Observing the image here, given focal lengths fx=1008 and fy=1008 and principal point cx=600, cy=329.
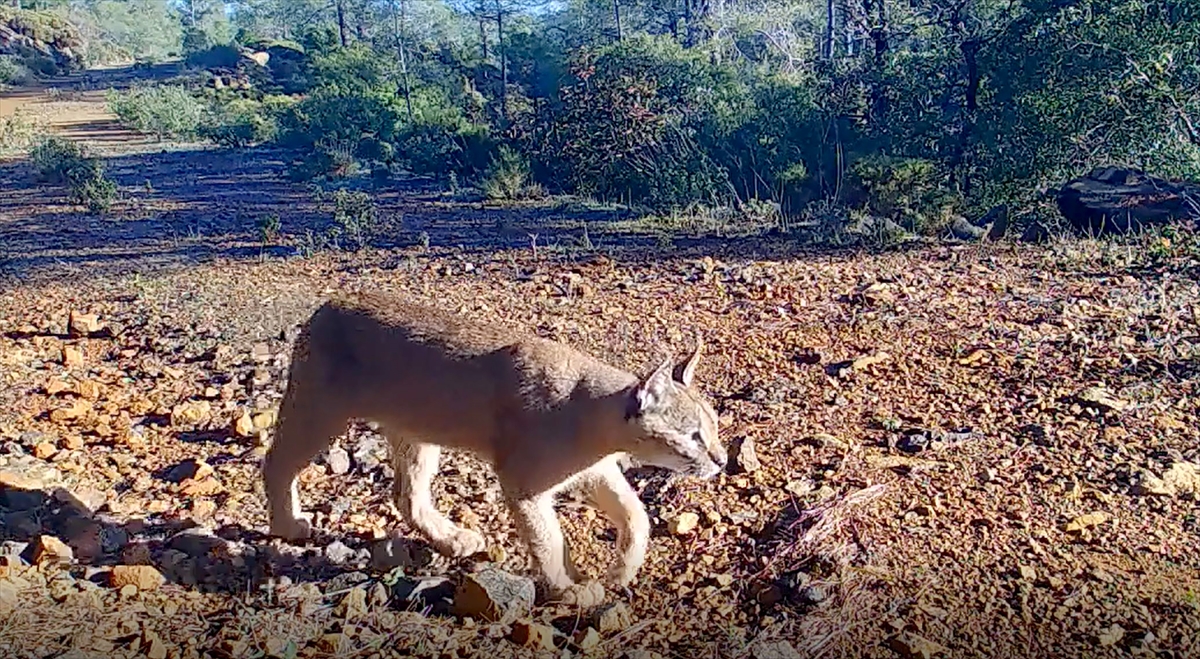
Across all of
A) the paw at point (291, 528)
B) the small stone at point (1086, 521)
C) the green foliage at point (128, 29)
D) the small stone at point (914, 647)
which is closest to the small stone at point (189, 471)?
the paw at point (291, 528)

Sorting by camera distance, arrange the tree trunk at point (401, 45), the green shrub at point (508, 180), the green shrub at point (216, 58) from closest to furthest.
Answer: the green shrub at point (508, 180) < the tree trunk at point (401, 45) < the green shrub at point (216, 58)

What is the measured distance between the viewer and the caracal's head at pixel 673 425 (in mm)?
3391

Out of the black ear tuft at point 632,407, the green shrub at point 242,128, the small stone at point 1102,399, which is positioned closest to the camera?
the black ear tuft at point 632,407

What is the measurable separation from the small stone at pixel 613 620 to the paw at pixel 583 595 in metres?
0.09

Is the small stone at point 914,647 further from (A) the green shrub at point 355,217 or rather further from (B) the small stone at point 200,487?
(A) the green shrub at point 355,217

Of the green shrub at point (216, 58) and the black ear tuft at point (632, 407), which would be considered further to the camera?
the green shrub at point (216, 58)

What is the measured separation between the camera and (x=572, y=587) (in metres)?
3.51

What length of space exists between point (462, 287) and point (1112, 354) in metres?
4.66

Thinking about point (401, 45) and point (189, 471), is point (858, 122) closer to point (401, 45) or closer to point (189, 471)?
point (189, 471)

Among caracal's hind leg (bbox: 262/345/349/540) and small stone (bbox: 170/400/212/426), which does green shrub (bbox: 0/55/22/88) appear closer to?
small stone (bbox: 170/400/212/426)

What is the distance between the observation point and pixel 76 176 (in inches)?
562

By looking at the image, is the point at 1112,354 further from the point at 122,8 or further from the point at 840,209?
the point at 122,8

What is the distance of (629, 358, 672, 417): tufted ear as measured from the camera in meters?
3.35

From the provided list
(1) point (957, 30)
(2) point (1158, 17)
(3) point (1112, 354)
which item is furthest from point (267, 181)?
(3) point (1112, 354)
